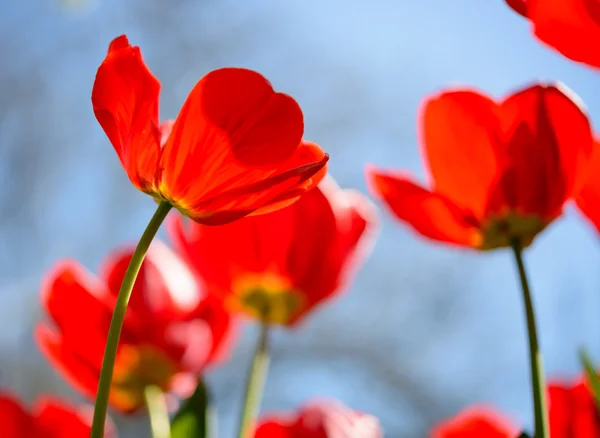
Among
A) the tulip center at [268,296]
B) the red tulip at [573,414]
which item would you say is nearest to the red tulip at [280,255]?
the tulip center at [268,296]

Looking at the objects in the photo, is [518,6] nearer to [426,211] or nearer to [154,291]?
[426,211]

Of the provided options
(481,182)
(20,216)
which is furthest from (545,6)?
(20,216)

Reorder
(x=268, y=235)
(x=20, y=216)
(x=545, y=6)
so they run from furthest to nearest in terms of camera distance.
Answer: (x=20, y=216) < (x=268, y=235) < (x=545, y=6)

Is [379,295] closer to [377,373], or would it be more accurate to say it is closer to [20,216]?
[377,373]

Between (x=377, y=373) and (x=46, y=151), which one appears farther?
(x=377, y=373)

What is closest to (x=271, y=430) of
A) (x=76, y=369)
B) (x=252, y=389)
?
(x=252, y=389)

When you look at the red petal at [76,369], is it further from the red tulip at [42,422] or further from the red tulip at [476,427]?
the red tulip at [476,427]
